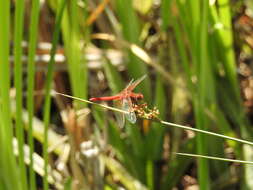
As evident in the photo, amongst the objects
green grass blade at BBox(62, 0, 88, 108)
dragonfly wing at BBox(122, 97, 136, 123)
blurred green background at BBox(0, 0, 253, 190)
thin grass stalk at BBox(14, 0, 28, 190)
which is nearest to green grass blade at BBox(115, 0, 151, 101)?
blurred green background at BBox(0, 0, 253, 190)

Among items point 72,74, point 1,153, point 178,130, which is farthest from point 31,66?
point 178,130

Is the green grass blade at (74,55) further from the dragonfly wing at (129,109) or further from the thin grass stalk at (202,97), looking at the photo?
the dragonfly wing at (129,109)

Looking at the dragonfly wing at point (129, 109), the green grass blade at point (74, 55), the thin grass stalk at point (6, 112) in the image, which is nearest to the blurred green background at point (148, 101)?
the green grass blade at point (74, 55)

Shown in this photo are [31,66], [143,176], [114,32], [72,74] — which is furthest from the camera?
[114,32]

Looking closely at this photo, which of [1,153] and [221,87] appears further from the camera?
[221,87]

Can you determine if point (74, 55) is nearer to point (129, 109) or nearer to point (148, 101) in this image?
point (148, 101)

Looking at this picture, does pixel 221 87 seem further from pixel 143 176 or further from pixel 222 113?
pixel 143 176

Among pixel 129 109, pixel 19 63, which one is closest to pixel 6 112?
pixel 19 63
